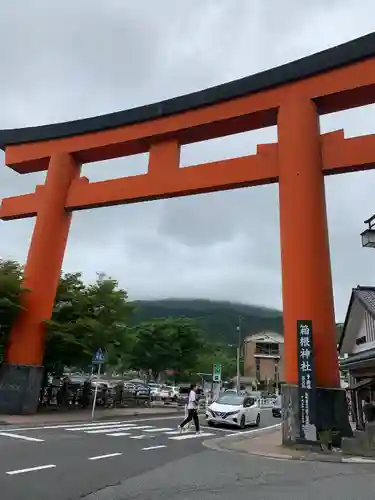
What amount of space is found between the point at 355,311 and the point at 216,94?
1110 centimetres

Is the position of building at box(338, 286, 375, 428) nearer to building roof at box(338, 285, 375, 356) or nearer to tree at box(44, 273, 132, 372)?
building roof at box(338, 285, 375, 356)

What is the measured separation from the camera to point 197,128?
585 inches

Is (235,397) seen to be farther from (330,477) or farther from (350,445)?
(330,477)

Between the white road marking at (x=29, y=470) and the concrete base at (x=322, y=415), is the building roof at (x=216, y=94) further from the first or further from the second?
the white road marking at (x=29, y=470)

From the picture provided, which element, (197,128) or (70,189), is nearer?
(197,128)

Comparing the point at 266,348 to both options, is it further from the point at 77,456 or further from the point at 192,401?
the point at 77,456

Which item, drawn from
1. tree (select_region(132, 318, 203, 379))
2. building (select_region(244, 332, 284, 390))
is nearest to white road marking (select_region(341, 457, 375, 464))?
tree (select_region(132, 318, 203, 379))

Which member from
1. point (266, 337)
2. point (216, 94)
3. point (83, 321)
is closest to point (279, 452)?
point (83, 321)

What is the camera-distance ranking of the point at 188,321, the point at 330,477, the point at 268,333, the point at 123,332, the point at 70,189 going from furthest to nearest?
the point at 268,333
the point at 188,321
the point at 123,332
the point at 70,189
the point at 330,477

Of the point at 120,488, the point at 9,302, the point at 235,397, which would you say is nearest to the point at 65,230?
the point at 9,302

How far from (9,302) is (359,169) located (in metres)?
11.4

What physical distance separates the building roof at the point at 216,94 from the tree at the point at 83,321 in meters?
5.98

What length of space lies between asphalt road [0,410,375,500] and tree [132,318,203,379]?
2345 cm

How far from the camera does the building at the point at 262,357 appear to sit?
80625mm
